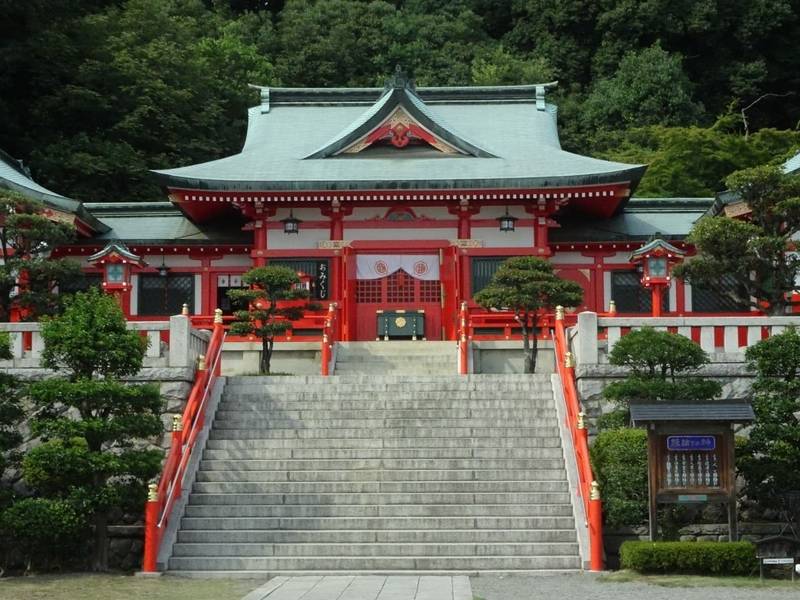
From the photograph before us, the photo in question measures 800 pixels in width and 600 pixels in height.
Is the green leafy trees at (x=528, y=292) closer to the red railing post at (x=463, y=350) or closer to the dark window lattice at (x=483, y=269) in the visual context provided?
the red railing post at (x=463, y=350)

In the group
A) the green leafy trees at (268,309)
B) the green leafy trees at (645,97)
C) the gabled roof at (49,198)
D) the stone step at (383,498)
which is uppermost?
the green leafy trees at (645,97)

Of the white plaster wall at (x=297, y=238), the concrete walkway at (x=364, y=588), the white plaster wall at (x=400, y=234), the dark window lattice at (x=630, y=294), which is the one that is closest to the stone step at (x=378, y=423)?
the concrete walkway at (x=364, y=588)

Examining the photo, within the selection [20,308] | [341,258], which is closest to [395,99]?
[341,258]

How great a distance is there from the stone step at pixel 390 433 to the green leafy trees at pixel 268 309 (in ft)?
12.1

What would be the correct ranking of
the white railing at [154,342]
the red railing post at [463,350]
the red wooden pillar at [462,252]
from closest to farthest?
the white railing at [154,342]
the red railing post at [463,350]
the red wooden pillar at [462,252]

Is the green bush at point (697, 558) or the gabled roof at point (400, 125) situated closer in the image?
the green bush at point (697, 558)

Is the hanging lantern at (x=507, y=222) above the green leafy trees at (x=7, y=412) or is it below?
above

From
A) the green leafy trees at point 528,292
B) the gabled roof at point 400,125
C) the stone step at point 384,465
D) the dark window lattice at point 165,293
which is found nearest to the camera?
the stone step at point 384,465

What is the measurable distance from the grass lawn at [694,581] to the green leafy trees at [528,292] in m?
7.75

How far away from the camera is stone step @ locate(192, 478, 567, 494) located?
53.9 ft

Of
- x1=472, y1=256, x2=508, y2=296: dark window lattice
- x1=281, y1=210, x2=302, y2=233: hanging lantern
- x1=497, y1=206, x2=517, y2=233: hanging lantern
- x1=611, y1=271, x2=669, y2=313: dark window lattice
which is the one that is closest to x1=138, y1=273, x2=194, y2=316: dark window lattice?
x1=281, y1=210, x2=302, y2=233: hanging lantern

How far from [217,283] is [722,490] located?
15963mm

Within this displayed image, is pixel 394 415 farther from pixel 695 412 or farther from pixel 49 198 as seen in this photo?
pixel 49 198

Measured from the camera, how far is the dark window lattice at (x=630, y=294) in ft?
90.7
